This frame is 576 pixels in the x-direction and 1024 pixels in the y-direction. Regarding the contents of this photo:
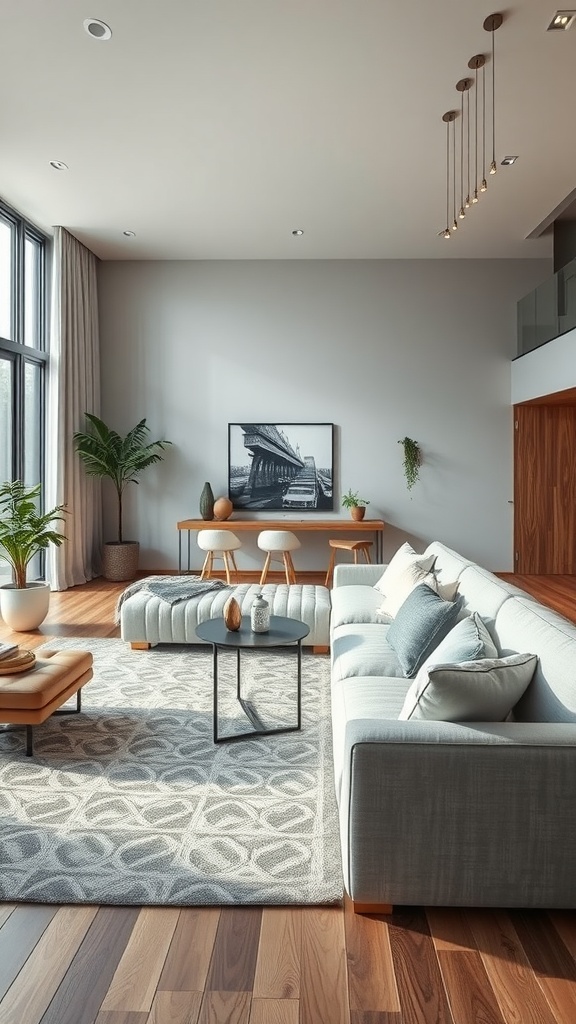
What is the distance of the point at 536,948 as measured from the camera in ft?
5.95

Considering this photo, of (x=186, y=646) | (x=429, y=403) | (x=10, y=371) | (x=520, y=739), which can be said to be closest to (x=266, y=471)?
(x=429, y=403)

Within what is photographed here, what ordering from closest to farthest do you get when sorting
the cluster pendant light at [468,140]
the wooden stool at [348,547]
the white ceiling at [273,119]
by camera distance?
the white ceiling at [273,119], the cluster pendant light at [468,140], the wooden stool at [348,547]

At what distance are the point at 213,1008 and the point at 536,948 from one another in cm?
82

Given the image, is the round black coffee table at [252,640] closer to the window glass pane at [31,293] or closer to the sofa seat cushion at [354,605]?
the sofa seat cushion at [354,605]

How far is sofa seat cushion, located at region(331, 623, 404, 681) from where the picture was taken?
2916mm

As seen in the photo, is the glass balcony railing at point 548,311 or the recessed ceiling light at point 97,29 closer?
the recessed ceiling light at point 97,29

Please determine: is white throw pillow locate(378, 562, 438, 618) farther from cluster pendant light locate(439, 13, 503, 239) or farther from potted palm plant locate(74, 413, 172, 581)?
potted palm plant locate(74, 413, 172, 581)

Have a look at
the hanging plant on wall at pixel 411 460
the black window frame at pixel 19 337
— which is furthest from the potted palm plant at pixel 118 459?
the hanging plant on wall at pixel 411 460

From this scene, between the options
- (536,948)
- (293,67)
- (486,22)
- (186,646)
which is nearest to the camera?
(536,948)

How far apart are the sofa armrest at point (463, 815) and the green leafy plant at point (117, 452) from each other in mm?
5873

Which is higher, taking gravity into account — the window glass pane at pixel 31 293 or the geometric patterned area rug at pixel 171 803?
the window glass pane at pixel 31 293

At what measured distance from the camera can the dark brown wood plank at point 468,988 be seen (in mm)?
1595

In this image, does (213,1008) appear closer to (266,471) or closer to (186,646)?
(186,646)

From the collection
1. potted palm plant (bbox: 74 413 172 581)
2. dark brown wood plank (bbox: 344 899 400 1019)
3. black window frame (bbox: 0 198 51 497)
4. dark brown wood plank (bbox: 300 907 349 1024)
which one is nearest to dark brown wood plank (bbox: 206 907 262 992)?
dark brown wood plank (bbox: 300 907 349 1024)
